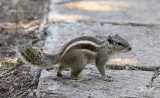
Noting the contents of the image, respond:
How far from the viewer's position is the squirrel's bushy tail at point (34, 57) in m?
3.07

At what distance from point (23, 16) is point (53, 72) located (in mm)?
2746

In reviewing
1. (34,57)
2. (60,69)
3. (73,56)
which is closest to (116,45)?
(73,56)

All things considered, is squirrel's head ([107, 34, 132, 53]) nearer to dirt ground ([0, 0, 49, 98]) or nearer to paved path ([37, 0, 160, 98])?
paved path ([37, 0, 160, 98])

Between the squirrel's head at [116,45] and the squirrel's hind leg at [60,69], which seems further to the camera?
the squirrel's head at [116,45]

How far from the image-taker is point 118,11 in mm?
6191

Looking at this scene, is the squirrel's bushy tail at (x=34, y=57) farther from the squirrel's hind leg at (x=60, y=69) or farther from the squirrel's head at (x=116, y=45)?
the squirrel's head at (x=116, y=45)

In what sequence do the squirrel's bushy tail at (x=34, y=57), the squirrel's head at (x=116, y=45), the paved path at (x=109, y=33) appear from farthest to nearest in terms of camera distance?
the squirrel's head at (x=116, y=45)
the squirrel's bushy tail at (x=34, y=57)
the paved path at (x=109, y=33)

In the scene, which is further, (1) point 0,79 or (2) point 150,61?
(2) point 150,61

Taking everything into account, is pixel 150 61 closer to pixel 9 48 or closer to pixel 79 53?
pixel 79 53

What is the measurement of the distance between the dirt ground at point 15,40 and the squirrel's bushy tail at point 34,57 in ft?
0.75

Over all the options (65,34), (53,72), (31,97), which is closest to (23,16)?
(65,34)

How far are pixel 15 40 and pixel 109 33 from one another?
4.63ft

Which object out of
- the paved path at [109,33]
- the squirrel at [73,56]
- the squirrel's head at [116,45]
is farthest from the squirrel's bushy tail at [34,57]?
the squirrel's head at [116,45]

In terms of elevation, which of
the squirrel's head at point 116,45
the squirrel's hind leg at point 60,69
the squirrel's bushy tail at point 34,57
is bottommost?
the squirrel's hind leg at point 60,69
